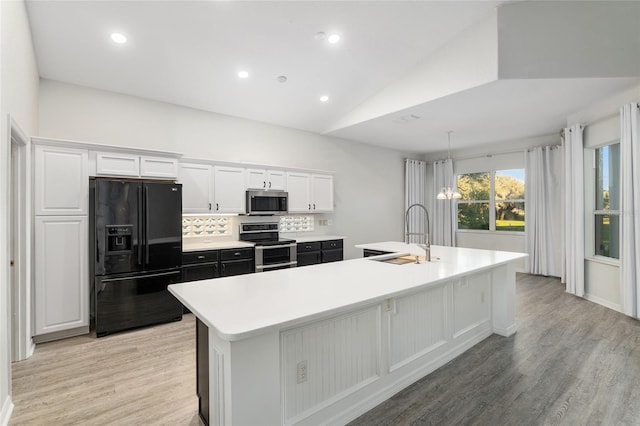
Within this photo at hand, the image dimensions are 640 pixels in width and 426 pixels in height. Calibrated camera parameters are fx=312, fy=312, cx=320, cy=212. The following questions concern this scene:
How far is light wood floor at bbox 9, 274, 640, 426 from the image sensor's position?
2.06m

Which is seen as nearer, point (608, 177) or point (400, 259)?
point (400, 259)

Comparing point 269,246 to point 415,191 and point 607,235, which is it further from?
point 607,235

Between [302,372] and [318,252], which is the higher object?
[318,252]

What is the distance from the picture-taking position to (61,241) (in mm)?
3279

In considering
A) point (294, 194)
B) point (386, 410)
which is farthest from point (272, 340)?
point (294, 194)

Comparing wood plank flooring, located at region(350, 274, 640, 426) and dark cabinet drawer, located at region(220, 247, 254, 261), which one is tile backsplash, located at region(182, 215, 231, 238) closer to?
dark cabinet drawer, located at region(220, 247, 254, 261)

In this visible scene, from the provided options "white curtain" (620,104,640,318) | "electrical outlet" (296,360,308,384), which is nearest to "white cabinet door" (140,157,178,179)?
"electrical outlet" (296,360,308,384)

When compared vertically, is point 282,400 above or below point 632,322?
above

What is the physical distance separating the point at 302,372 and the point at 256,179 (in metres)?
3.57

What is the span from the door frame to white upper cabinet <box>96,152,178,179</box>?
2.07ft

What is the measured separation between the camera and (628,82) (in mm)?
3646

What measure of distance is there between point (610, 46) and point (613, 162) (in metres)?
1.82

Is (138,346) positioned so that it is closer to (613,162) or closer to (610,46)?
(610,46)

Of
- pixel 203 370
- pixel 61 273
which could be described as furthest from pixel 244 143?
pixel 203 370
